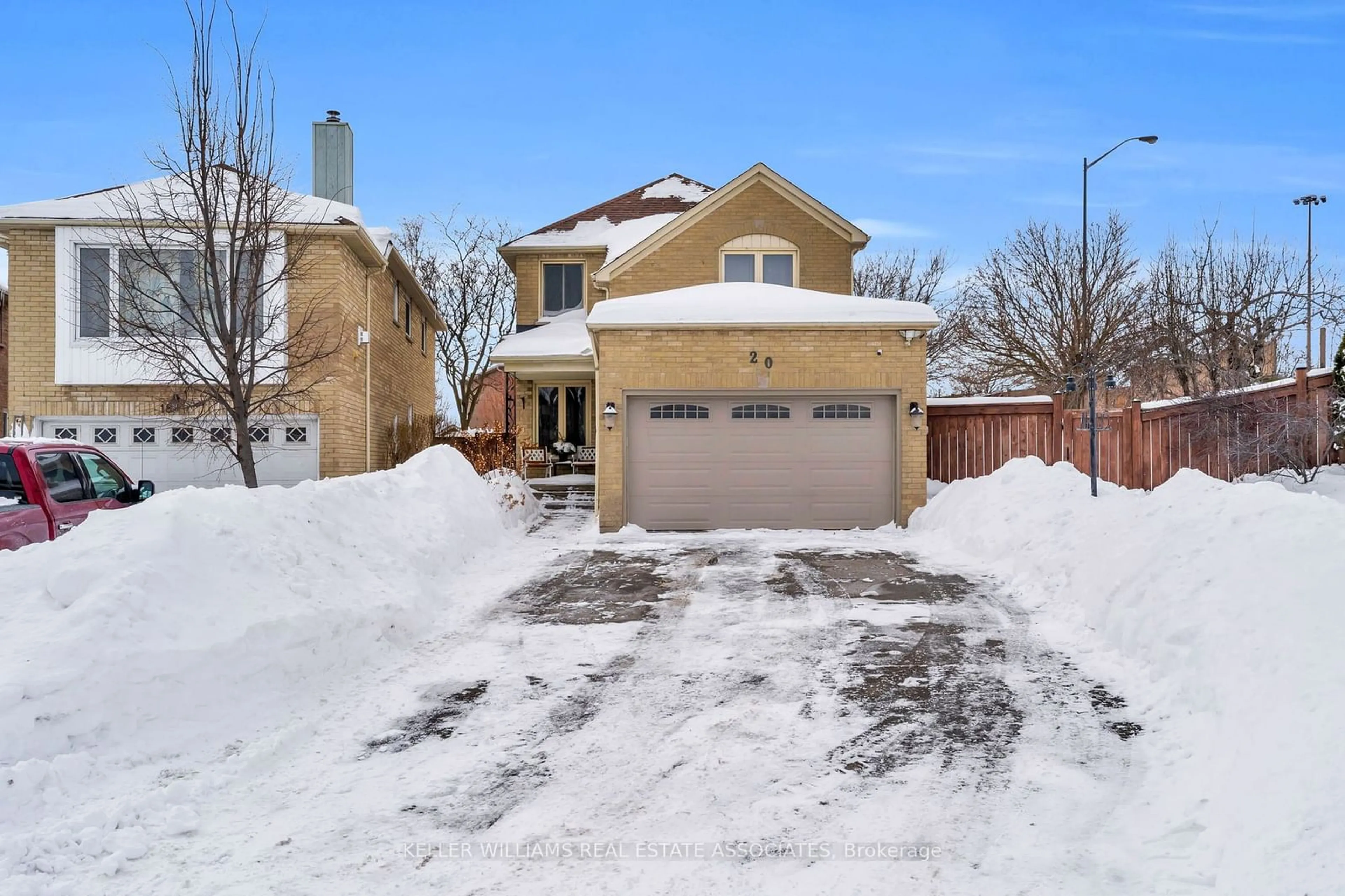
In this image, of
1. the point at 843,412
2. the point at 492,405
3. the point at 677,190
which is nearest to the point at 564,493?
the point at 843,412

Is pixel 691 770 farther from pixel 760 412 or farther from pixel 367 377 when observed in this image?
pixel 367 377

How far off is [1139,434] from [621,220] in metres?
16.4

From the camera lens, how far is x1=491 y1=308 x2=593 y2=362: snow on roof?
68.1ft

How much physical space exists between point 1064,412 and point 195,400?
15.3 m

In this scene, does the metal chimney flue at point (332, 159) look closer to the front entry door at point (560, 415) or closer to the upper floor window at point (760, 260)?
the front entry door at point (560, 415)

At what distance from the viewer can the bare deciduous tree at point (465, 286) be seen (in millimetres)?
34562

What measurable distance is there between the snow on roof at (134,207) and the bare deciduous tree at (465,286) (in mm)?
17989

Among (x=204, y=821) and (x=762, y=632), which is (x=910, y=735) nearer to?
(x=762, y=632)

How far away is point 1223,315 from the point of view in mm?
21375

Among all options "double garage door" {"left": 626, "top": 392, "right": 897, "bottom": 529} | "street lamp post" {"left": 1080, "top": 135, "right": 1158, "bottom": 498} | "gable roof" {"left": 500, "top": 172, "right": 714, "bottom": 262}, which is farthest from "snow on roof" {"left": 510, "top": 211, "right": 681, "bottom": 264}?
"street lamp post" {"left": 1080, "top": 135, "right": 1158, "bottom": 498}

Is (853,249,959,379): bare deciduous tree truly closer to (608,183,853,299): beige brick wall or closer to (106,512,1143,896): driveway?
(608,183,853,299): beige brick wall

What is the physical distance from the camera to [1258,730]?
4.09m

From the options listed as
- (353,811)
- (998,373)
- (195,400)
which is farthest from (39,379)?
(998,373)

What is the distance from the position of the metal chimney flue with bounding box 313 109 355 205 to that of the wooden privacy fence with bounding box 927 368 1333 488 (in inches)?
615
